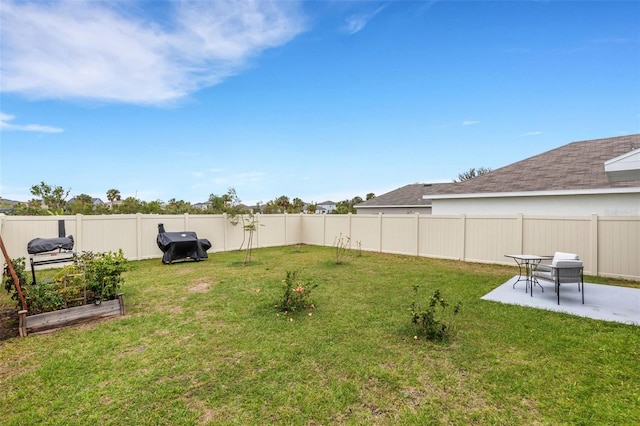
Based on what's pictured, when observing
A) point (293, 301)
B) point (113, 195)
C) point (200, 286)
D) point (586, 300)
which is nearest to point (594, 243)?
point (586, 300)

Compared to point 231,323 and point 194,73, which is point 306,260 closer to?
point 231,323

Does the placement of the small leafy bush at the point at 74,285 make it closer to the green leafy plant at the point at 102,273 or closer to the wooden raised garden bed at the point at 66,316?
the green leafy plant at the point at 102,273

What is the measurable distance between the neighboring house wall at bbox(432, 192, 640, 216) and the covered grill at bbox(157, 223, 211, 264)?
970 cm

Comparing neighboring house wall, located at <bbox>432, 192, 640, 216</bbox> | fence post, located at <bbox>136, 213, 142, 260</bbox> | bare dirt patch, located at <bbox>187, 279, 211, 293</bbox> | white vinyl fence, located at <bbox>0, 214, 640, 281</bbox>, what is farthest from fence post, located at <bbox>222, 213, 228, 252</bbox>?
neighboring house wall, located at <bbox>432, 192, 640, 216</bbox>

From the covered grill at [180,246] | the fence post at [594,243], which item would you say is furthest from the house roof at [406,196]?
the covered grill at [180,246]

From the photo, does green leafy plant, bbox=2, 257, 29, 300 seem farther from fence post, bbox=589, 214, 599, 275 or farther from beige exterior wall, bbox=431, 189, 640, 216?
beige exterior wall, bbox=431, 189, 640, 216

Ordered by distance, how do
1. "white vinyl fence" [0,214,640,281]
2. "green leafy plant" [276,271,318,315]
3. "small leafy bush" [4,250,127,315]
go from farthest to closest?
1. "white vinyl fence" [0,214,640,281]
2. "green leafy plant" [276,271,318,315]
3. "small leafy bush" [4,250,127,315]

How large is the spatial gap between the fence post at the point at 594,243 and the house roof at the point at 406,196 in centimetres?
1092

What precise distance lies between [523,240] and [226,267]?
8798 mm

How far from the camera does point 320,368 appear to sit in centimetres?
293

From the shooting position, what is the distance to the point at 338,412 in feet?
7.47

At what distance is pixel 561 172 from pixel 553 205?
5.39 ft

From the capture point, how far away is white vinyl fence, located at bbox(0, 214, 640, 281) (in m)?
7.23

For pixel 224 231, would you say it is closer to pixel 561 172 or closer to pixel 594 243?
pixel 594 243
